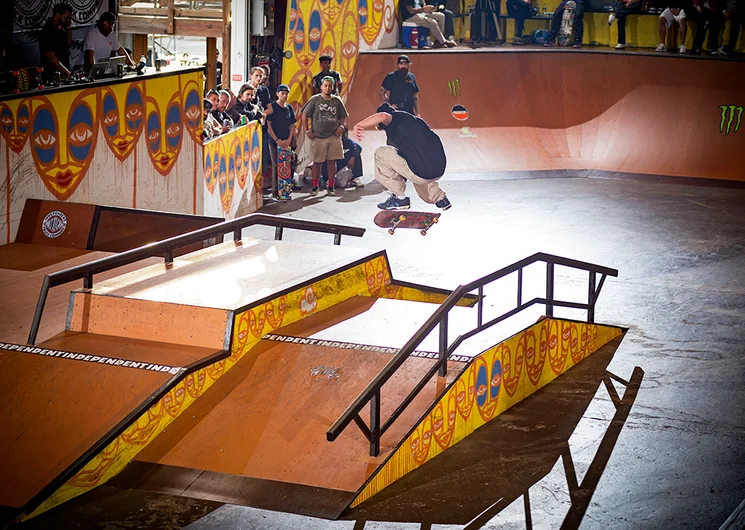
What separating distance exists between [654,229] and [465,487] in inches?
352

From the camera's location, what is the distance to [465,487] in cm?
639

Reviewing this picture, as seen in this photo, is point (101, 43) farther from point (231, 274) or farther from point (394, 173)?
point (231, 274)

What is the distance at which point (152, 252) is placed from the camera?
303 inches

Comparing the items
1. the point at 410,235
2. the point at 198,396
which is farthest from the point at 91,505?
the point at 410,235

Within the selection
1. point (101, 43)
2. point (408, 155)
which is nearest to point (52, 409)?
point (101, 43)

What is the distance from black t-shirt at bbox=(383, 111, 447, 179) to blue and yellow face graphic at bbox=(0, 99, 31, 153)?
4.77 meters

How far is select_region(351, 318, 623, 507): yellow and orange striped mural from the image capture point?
6457 mm

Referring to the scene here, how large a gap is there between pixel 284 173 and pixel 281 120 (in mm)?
836

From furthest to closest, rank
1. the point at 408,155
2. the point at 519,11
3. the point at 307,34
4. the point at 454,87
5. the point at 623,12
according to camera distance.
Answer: the point at 519,11, the point at 623,12, the point at 454,87, the point at 307,34, the point at 408,155

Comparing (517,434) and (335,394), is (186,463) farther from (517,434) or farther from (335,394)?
(517,434)

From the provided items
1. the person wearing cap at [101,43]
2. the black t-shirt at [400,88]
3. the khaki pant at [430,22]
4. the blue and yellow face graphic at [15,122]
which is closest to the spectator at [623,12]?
the khaki pant at [430,22]

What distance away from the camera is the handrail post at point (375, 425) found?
610 cm

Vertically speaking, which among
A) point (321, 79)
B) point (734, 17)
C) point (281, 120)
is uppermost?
point (734, 17)

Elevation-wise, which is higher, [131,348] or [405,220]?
[131,348]
